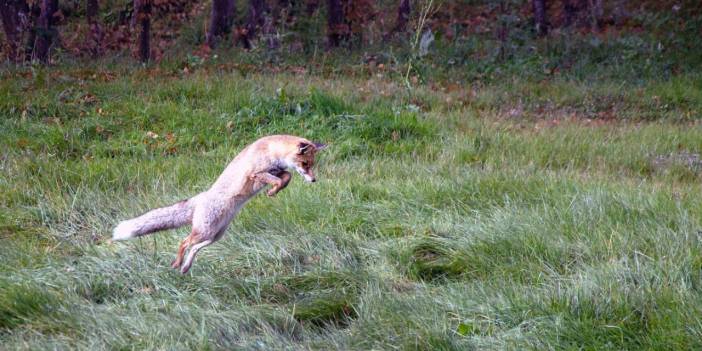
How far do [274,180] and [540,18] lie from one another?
56.3 ft

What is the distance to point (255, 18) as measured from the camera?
18797 mm

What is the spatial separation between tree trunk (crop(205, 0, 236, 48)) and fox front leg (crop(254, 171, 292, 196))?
573 inches

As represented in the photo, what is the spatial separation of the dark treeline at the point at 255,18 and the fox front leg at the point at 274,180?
801cm

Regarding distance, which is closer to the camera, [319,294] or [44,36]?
[319,294]

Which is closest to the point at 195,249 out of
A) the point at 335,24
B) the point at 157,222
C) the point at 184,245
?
the point at 184,245

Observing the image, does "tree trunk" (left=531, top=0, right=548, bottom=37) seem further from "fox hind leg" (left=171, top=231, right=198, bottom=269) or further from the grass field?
"fox hind leg" (left=171, top=231, right=198, bottom=269)

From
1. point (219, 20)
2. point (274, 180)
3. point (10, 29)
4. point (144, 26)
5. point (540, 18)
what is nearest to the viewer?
point (274, 180)

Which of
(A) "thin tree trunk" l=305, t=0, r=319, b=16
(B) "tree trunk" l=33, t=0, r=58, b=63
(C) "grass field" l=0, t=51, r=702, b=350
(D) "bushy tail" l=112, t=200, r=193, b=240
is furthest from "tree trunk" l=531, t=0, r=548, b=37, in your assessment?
(D) "bushy tail" l=112, t=200, r=193, b=240

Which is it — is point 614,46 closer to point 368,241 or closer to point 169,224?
point 368,241

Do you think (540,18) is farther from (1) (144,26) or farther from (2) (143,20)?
(2) (143,20)

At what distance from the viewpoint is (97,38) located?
17.9 metres

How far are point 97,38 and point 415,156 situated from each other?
1056cm

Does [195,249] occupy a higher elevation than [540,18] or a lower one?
higher

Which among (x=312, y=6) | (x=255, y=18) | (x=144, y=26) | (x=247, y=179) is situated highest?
(x=247, y=179)
